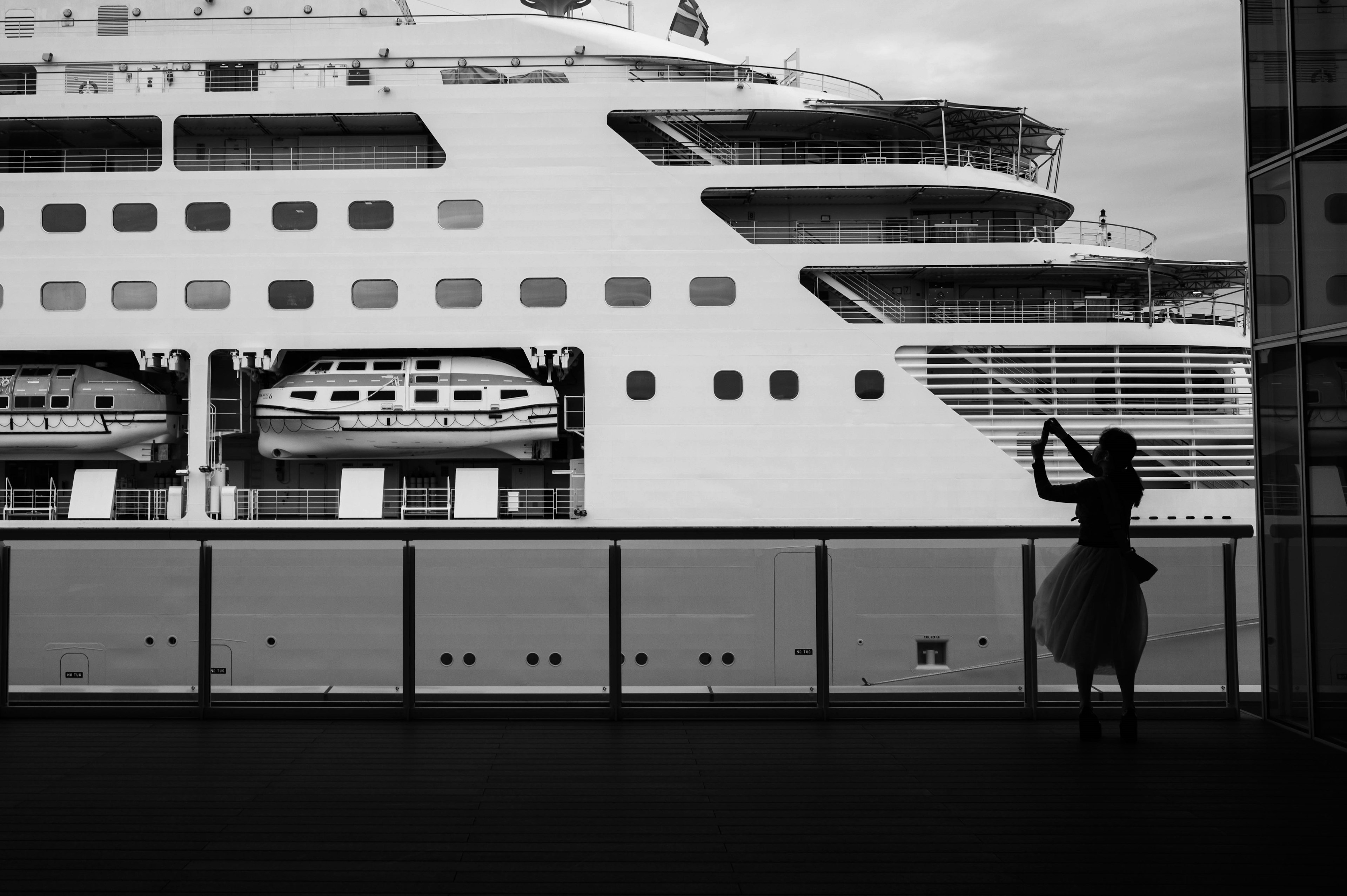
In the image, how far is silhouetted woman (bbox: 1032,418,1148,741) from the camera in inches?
232

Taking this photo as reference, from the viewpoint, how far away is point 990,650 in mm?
6918

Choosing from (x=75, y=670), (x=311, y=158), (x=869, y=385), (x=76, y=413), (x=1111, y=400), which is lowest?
(x=75, y=670)

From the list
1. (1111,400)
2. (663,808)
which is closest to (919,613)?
(663,808)

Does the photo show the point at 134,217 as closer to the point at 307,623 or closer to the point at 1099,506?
the point at 307,623

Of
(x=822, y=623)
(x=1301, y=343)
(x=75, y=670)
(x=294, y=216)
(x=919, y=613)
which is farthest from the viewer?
(x=294, y=216)

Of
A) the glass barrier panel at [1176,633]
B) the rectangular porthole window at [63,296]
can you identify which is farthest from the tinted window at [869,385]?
the rectangular porthole window at [63,296]

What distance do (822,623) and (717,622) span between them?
64cm

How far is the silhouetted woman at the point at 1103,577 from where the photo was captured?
5898 mm

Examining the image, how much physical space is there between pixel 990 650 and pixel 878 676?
0.73 m

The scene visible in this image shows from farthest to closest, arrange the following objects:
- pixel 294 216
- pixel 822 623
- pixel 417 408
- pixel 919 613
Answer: pixel 294 216
pixel 417 408
pixel 919 613
pixel 822 623

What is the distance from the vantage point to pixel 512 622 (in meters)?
6.99

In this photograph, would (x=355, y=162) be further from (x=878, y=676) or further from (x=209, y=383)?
(x=878, y=676)

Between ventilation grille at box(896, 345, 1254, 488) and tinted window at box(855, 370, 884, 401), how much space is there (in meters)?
0.48

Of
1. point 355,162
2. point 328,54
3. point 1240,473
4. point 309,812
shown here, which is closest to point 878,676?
point 309,812
